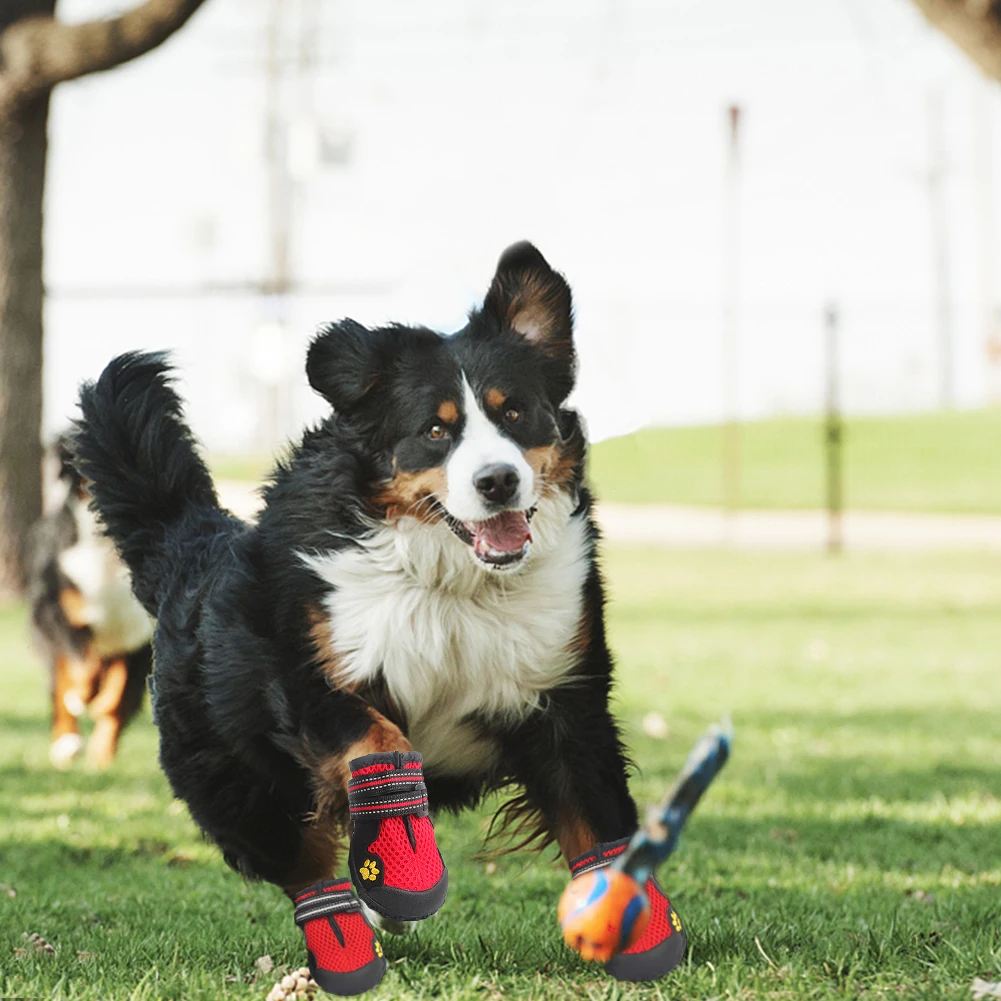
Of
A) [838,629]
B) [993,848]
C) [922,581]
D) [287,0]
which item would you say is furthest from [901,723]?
[287,0]

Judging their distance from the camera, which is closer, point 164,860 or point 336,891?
point 336,891

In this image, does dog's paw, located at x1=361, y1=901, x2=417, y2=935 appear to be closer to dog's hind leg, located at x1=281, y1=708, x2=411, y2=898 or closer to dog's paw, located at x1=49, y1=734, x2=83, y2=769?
dog's hind leg, located at x1=281, y1=708, x2=411, y2=898

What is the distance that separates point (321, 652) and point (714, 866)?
6.78 ft

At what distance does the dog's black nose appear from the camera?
111 inches

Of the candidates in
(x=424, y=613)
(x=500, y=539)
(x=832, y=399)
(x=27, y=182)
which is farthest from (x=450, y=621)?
(x=832, y=399)

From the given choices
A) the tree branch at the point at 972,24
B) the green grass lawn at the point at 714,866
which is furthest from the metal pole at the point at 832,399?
the tree branch at the point at 972,24

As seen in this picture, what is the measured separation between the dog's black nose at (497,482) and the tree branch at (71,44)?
784 cm

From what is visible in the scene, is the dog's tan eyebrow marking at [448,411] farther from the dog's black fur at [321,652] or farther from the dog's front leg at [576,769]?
the dog's front leg at [576,769]

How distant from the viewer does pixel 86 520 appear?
722cm

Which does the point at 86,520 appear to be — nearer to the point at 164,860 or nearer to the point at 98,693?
the point at 98,693

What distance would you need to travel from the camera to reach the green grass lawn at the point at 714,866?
313 centimetres

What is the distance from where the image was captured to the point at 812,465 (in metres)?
25.8

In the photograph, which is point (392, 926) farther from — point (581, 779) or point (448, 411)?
point (448, 411)

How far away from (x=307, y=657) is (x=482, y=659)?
37cm
